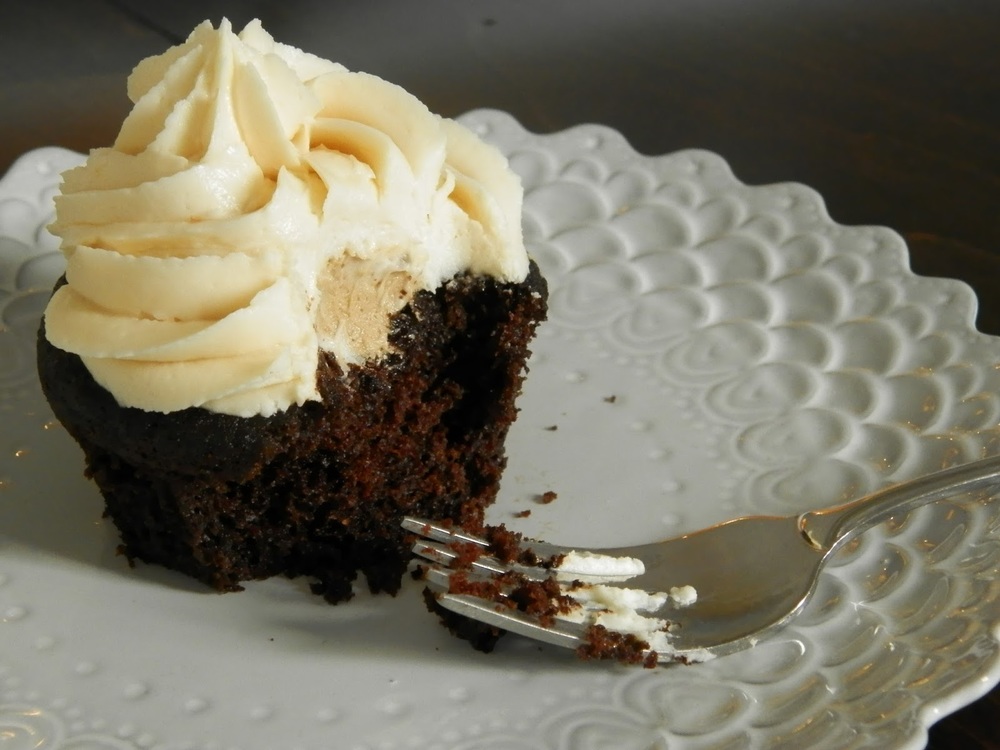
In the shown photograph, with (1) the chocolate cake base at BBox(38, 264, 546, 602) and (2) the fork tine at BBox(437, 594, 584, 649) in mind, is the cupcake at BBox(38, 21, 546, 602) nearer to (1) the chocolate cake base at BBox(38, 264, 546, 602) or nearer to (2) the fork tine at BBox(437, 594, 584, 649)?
(1) the chocolate cake base at BBox(38, 264, 546, 602)

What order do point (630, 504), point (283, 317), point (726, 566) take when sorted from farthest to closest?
point (630, 504), point (726, 566), point (283, 317)

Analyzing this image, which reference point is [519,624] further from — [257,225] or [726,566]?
[257,225]

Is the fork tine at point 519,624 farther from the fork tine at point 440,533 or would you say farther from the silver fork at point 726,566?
the fork tine at point 440,533

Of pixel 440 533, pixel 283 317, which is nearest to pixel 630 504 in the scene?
pixel 440 533

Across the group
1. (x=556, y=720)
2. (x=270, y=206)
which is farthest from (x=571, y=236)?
(x=556, y=720)

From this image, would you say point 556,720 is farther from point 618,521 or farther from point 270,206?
point 270,206

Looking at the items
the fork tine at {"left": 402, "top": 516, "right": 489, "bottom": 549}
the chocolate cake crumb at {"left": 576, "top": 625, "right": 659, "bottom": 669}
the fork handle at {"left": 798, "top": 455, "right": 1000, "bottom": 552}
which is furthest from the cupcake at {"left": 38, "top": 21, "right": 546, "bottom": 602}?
the fork handle at {"left": 798, "top": 455, "right": 1000, "bottom": 552}

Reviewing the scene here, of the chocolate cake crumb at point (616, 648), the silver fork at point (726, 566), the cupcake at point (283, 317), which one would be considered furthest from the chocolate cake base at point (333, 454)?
the chocolate cake crumb at point (616, 648)
